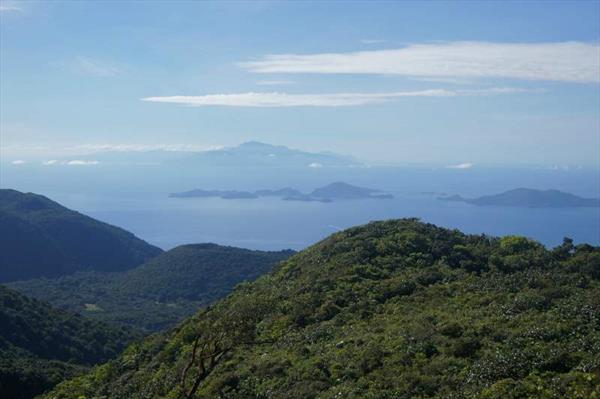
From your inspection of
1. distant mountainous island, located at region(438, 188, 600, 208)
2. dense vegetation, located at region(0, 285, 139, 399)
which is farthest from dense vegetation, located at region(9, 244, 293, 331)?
distant mountainous island, located at region(438, 188, 600, 208)

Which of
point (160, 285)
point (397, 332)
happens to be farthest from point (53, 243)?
point (397, 332)

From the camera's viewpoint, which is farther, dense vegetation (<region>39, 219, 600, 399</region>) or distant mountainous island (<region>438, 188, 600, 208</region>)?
distant mountainous island (<region>438, 188, 600, 208</region>)

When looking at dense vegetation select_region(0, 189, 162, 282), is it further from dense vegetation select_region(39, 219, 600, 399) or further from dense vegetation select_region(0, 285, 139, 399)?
dense vegetation select_region(39, 219, 600, 399)

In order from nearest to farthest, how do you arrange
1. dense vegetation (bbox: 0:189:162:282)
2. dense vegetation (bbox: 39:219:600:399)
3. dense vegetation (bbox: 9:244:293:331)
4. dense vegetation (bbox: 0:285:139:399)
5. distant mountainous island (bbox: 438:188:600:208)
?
1. dense vegetation (bbox: 39:219:600:399)
2. dense vegetation (bbox: 0:285:139:399)
3. dense vegetation (bbox: 9:244:293:331)
4. dense vegetation (bbox: 0:189:162:282)
5. distant mountainous island (bbox: 438:188:600:208)

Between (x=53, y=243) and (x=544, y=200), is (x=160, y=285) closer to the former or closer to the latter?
(x=53, y=243)

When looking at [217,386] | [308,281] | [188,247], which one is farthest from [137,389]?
[188,247]

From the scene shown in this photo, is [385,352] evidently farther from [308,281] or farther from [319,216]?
[319,216]

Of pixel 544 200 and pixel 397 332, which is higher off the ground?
pixel 397 332
